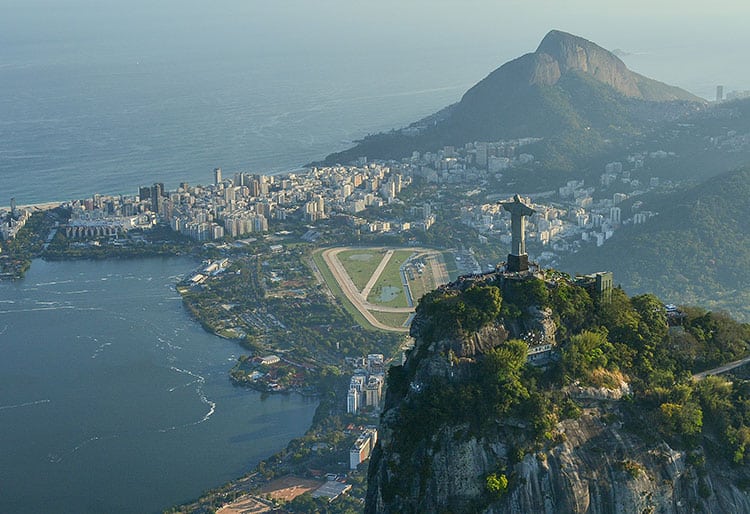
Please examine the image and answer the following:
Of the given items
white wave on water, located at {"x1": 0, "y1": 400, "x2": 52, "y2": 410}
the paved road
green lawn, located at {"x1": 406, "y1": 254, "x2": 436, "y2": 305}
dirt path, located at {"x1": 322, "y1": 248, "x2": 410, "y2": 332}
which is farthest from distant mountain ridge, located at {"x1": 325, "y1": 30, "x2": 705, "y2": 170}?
the paved road

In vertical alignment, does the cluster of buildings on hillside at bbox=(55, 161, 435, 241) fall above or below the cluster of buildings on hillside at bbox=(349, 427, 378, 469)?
above

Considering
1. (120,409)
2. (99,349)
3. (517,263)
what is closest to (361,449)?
(120,409)

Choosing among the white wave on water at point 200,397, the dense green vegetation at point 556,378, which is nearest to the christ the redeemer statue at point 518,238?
the dense green vegetation at point 556,378

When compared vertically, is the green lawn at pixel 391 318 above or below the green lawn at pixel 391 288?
below

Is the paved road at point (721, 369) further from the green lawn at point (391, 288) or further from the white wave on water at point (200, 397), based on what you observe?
the green lawn at point (391, 288)

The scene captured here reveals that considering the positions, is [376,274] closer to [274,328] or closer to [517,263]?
[274,328]

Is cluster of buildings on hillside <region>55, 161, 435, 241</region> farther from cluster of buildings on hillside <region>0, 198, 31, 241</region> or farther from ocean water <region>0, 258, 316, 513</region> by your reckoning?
ocean water <region>0, 258, 316, 513</region>
